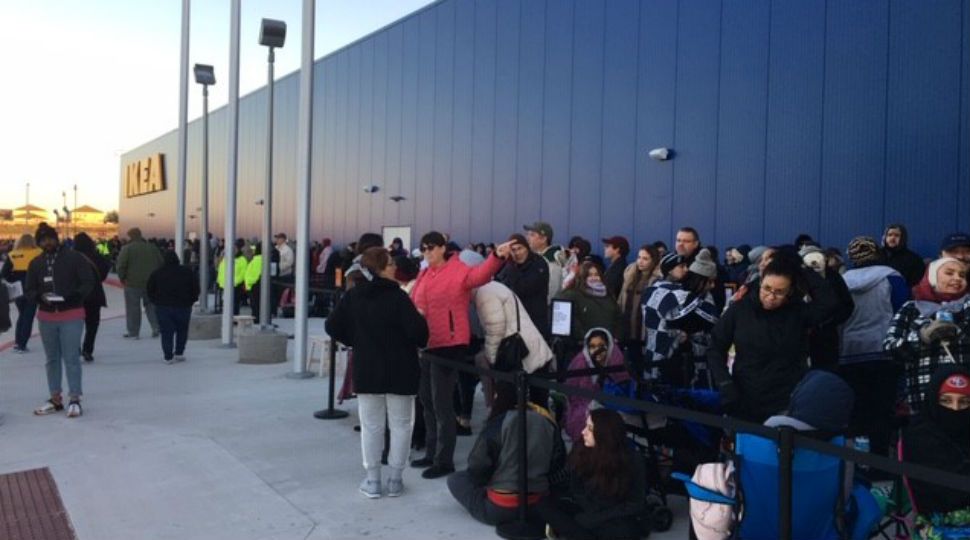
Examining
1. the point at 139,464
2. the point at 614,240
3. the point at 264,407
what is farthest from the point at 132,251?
the point at 614,240

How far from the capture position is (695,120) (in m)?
13.4

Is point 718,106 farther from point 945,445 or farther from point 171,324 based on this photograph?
point 945,445

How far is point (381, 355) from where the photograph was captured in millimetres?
4996

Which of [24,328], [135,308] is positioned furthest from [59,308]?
[135,308]

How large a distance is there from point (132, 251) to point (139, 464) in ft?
24.4

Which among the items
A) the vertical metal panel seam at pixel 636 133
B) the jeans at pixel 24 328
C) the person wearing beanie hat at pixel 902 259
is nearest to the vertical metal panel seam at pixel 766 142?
the vertical metal panel seam at pixel 636 133

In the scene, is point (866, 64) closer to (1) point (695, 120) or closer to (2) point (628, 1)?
(1) point (695, 120)

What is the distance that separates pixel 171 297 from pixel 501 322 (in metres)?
6.31

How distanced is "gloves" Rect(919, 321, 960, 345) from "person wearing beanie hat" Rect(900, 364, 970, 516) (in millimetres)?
535

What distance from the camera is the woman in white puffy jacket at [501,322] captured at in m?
5.79

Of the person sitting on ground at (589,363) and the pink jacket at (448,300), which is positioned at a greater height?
the pink jacket at (448,300)

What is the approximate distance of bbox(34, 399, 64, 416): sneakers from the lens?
738 cm

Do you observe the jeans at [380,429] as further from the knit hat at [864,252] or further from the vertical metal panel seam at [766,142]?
the vertical metal panel seam at [766,142]

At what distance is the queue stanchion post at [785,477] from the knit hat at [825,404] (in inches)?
23.3
